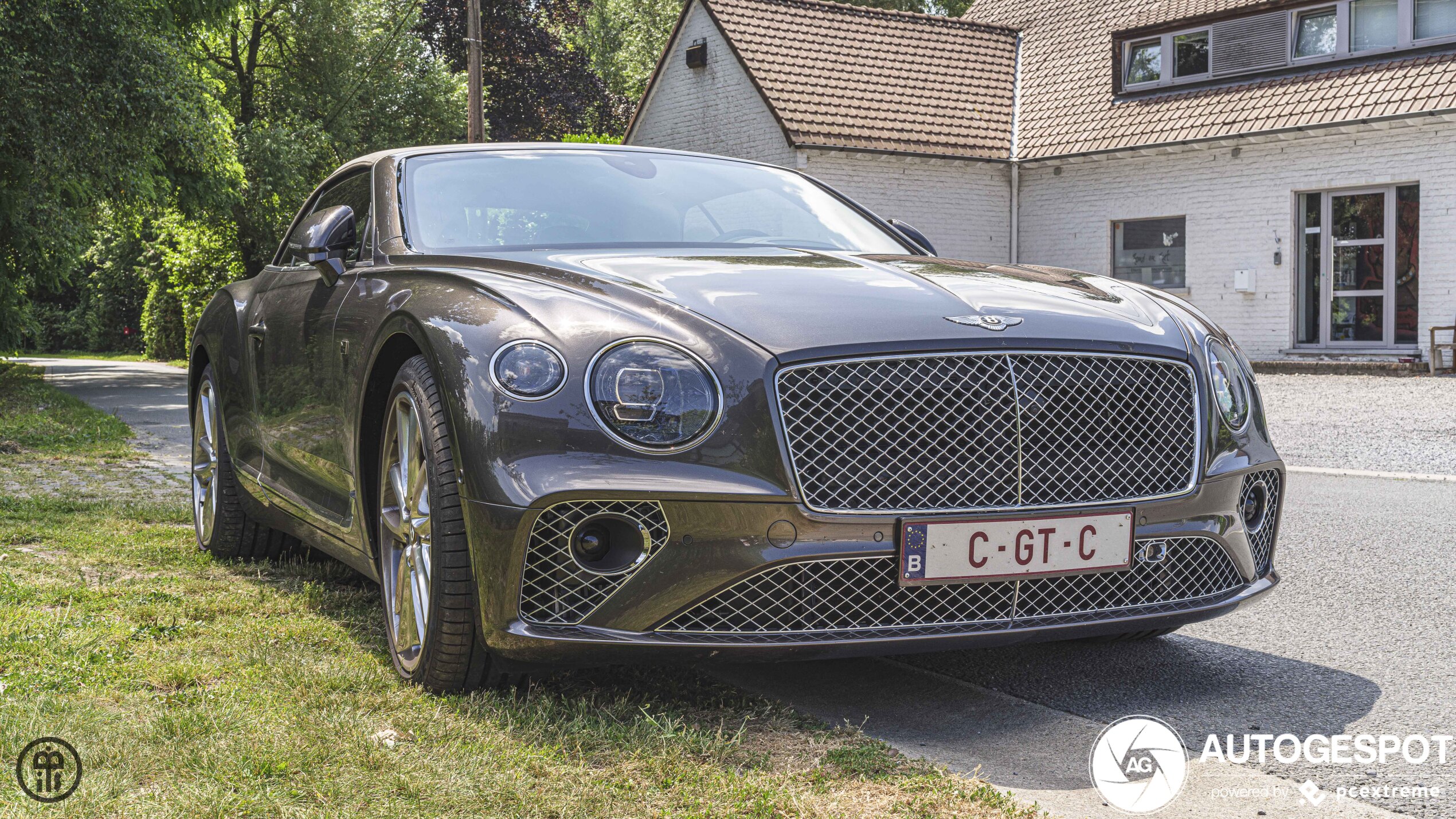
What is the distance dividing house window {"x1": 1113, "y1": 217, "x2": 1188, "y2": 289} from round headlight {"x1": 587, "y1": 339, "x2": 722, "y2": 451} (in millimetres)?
20299

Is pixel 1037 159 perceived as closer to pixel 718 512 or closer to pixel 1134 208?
pixel 1134 208

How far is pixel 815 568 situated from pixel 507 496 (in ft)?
2.35

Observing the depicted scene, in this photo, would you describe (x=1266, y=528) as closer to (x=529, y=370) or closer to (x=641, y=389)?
(x=641, y=389)

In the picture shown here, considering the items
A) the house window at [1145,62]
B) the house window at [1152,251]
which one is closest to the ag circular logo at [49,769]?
the house window at [1152,251]

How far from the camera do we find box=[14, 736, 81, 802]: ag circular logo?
8.83ft

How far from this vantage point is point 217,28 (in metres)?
Answer: 19.6

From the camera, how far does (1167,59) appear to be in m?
22.6

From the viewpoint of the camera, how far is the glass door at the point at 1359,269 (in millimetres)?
19141

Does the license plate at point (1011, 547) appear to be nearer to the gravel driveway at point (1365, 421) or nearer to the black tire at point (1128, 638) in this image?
the black tire at point (1128, 638)

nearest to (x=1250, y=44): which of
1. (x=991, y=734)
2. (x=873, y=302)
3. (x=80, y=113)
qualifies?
(x=80, y=113)

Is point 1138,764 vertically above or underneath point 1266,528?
underneath

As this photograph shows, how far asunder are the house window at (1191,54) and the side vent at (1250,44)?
28cm

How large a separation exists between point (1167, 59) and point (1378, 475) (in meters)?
15.2

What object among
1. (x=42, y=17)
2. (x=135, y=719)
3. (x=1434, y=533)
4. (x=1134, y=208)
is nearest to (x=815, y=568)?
(x=135, y=719)
